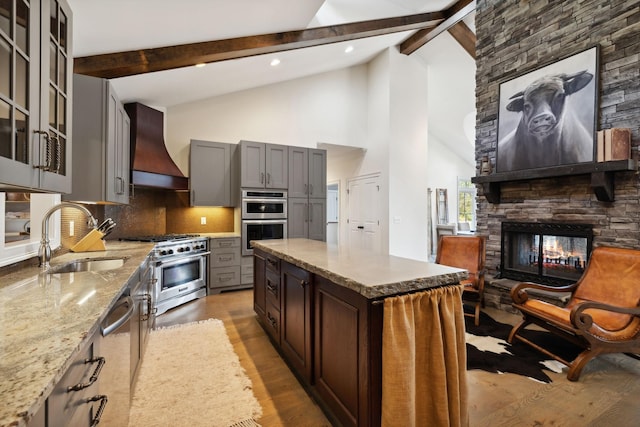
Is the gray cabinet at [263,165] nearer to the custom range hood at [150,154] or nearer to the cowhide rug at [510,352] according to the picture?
the custom range hood at [150,154]

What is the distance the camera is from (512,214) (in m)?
3.73

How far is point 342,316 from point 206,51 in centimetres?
294

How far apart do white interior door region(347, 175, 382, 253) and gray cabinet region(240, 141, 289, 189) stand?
2.11m

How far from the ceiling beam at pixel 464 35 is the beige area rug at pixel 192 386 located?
6.27m

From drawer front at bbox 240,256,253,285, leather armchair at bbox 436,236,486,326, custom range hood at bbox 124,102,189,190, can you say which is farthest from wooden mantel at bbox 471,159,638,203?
custom range hood at bbox 124,102,189,190

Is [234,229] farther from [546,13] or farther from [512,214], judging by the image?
[546,13]

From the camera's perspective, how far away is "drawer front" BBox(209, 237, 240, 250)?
4238mm

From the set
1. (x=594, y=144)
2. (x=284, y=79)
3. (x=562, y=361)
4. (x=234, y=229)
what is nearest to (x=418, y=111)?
(x=284, y=79)

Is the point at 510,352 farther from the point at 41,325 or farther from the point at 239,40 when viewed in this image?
the point at 239,40

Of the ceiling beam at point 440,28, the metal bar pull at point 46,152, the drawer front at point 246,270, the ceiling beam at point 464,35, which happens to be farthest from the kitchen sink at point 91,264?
the ceiling beam at point 464,35

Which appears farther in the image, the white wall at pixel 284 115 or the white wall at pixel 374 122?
the white wall at pixel 374 122

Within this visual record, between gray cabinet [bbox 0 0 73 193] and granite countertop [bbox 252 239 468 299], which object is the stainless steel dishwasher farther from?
granite countertop [bbox 252 239 468 299]

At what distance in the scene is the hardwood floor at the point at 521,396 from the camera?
1736 mm

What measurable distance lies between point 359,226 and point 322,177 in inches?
70.6
